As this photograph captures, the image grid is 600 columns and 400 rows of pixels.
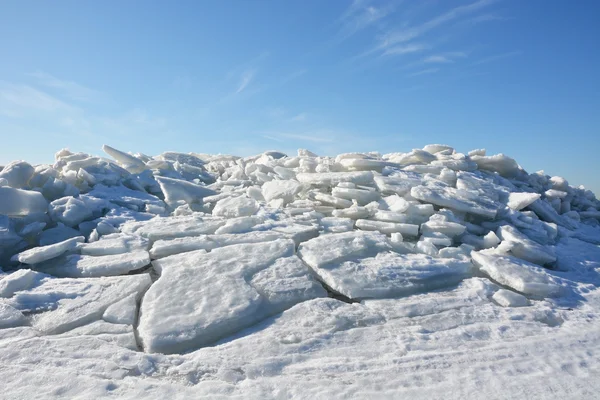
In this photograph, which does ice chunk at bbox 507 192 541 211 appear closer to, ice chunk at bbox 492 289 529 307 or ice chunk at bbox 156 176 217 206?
ice chunk at bbox 492 289 529 307

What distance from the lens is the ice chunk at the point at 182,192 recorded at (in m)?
6.39

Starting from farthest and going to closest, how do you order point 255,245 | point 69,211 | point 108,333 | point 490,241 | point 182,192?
point 182,192, point 69,211, point 490,241, point 255,245, point 108,333

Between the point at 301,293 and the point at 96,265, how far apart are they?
6.88 feet

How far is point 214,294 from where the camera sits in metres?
3.36

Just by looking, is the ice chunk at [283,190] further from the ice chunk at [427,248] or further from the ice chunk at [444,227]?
the ice chunk at [427,248]

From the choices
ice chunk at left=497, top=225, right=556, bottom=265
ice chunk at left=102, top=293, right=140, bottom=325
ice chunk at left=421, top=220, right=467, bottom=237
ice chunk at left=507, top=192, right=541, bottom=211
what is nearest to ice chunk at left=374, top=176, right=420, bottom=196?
ice chunk at left=421, top=220, right=467, bottom=237

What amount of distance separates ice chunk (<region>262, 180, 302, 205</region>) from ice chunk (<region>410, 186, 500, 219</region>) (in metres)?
1.74

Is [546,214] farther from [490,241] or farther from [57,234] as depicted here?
[57,234]

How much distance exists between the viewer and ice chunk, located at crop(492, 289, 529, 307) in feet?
11.7

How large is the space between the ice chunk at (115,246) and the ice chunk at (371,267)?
1.77 meters

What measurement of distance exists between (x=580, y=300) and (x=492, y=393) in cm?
203

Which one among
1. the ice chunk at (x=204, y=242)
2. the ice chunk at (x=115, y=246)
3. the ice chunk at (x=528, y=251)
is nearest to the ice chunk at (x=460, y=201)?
the ice chunk at (x=528, y=251)

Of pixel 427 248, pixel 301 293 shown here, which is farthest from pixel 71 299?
pixel 427 248

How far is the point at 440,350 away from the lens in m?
2.91
